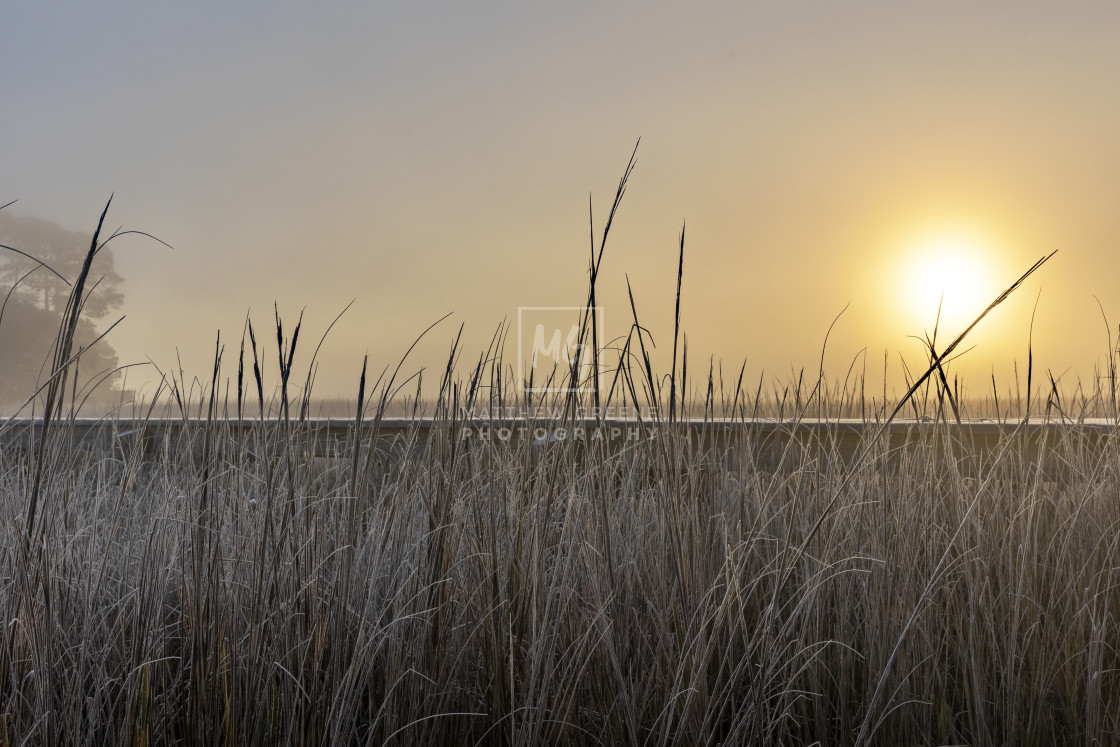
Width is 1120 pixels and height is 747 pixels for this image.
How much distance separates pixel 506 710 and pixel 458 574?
0.36m

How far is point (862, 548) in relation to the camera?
2160 millimetres

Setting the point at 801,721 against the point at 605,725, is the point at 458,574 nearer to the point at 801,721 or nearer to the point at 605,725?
the point at 605,725

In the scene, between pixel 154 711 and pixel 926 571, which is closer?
pixel 154 711

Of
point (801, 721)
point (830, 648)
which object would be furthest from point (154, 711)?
point (830, 648)

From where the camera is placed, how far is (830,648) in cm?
202

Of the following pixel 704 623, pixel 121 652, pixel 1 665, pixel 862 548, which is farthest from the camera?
pixel 862 548

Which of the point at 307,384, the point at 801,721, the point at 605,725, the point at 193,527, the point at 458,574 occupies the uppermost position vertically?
the point at 307,384

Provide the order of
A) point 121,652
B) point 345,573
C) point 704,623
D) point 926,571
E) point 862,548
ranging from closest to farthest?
point 704,623
point 345,573
point 121,652
point 926,571
point 862,548

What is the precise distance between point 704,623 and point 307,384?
97 cm

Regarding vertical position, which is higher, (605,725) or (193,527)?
(193,527)

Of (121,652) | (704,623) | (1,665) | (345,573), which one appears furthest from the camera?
(121,652)

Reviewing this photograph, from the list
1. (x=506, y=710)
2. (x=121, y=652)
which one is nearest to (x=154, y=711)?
(x=121, y=652)

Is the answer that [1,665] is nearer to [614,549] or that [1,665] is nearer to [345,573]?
[345,573]

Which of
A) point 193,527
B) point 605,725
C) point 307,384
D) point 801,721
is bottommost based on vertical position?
point 801,721
